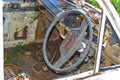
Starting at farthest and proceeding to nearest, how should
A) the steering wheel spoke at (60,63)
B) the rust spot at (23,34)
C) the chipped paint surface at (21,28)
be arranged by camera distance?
1. the rust spot at (23,34)
2. the chipped paint surface at (21,28)
3. the steering wheel spoke at (60,63)

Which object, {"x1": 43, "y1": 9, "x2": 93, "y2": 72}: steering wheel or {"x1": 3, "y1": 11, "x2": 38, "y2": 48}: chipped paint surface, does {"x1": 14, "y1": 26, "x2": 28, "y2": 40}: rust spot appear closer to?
{"x1": 3, "y1": 11, "x2": 38, "y2": 48}: chipped paint surface

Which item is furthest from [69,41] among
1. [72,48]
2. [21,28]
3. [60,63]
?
[21,28]

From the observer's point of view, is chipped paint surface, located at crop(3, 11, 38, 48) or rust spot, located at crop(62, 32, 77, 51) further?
chipped paint surface, located at crop(3, 11, 38, 48)

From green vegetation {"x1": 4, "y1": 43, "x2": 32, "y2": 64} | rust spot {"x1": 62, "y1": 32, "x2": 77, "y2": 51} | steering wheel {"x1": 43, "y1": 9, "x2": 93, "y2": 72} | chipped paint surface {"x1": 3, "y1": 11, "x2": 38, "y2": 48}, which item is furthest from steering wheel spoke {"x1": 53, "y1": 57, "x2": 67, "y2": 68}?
green vegetation {"x1": 4, "y1": 43, "x2": 32, "y2": 64}

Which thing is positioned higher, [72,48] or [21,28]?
[72,48]

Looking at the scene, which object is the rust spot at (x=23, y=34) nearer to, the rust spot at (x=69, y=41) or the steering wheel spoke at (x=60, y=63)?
the rust spot at (x=69, y=41)

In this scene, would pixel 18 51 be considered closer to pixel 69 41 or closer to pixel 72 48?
pixel 69 41

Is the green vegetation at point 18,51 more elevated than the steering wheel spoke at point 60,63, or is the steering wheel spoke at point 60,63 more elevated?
the steering wheel spoke at point 60,63

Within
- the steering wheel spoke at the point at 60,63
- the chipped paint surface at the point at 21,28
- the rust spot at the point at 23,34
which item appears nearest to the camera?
the steering wheel spoke at the point at 60,63

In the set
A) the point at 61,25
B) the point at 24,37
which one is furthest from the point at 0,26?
the point at 24,37

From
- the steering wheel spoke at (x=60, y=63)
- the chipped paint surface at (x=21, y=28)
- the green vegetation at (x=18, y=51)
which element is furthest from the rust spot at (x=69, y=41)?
the green vegetation at (x=18, y=51)

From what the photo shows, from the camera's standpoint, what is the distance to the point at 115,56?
317 centimetres

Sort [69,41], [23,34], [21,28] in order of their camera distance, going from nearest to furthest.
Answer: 1. [69,41]
2. [21,28]
3. [23,34]

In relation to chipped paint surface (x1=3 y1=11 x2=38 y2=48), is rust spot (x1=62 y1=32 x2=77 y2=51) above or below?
above
